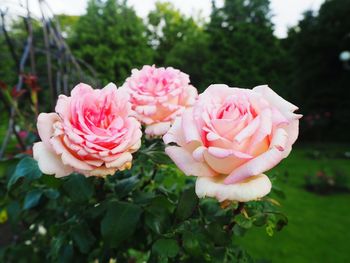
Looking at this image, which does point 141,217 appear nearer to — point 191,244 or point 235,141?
point 191,244

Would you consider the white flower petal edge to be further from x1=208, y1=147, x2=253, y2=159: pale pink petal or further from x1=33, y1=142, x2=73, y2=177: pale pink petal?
x1=33, y1=142, x2=73, y2=177: pale pink petal

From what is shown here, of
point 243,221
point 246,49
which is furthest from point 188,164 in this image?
point 246,49

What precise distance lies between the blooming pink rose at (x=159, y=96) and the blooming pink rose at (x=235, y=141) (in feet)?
0.60

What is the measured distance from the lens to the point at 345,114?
12.4 metres

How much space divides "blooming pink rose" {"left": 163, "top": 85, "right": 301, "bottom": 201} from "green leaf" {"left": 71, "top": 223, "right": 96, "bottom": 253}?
37cm

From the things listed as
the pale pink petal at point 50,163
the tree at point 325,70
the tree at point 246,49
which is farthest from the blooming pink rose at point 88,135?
the tree at point 246,49

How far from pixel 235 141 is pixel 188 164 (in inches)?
3.0

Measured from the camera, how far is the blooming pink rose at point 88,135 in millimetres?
558

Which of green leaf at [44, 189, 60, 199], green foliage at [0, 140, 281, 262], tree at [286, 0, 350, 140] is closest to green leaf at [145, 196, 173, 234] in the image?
green foliage at [0, 140, 281, 262]

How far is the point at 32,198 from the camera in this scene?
3.21 ft

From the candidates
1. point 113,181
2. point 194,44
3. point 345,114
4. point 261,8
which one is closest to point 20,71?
point 113,181

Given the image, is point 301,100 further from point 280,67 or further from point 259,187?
point 259,187

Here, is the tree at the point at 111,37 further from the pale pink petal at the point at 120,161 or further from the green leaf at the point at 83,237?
the pale pink petal at the point at 120,161

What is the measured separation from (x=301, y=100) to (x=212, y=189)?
538 inches
